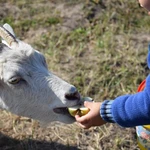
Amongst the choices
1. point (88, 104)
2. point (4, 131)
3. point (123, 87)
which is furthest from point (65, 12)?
point (88, 104)

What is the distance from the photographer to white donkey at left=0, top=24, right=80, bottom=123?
11.7ft

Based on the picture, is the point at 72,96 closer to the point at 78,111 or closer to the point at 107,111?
the point at 78,111

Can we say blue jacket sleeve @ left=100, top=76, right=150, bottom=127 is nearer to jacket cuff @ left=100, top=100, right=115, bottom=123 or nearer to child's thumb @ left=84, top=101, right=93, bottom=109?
jacket cuff @ left=100, top=100, right=115, bottom=123

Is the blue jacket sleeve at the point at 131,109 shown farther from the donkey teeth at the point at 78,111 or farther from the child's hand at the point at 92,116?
the donkey teeth at the point at 78,111

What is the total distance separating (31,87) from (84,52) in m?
2.20

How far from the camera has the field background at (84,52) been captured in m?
4.72

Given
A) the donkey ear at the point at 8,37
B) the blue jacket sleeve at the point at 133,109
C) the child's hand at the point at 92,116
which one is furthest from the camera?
the donkey ear at the point at 8,37

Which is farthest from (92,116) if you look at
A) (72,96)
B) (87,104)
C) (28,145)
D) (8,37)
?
(28,145)

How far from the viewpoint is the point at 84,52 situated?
18.9 ft

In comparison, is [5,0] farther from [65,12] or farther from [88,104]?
[88,104]

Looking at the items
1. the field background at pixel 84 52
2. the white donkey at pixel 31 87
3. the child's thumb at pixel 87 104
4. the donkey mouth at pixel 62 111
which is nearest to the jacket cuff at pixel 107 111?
the child's thumb at pixel 87 104

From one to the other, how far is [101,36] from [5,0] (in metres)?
1.63

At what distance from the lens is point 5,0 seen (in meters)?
6.49

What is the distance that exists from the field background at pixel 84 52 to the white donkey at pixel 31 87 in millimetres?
998
